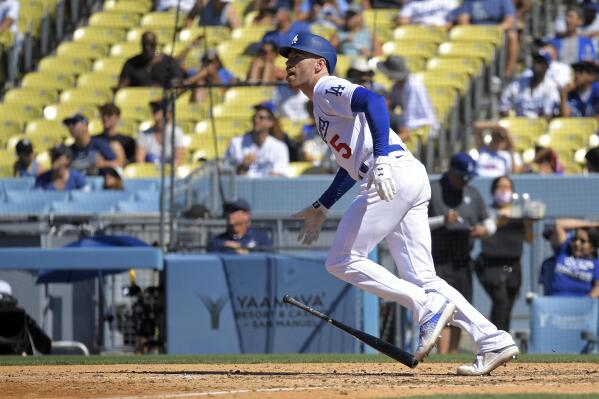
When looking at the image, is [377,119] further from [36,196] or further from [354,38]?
[354,38]

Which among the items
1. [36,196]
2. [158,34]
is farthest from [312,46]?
[158,34]

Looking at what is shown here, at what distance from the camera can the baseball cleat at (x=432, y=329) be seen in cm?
773

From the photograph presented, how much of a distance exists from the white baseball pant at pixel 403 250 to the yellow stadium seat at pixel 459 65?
28.3 feet

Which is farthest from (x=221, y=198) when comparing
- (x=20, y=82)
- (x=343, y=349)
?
(x=20, y=82)

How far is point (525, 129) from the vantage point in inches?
608

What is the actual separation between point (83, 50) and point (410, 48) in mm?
5040

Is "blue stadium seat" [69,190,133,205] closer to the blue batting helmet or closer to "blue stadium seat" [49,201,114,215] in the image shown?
"blue stadium seat" [49,201,114,215]

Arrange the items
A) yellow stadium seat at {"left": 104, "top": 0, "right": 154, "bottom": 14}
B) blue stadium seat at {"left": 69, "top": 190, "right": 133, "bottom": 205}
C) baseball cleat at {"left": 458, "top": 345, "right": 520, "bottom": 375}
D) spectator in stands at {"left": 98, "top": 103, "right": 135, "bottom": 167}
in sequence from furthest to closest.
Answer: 1. yellow stadium seat at {"left": 104, "top": 0, "right": 154, "bottom": 14}
2. spectator in stands at {"left": 98, "top": 103, "right": 135, "bottom": 167}
3. blue stadium seat at {"left": 69, "top": 190, "right": 133, "bottom": 205}
4. baseball cleat at {"left": 458, "top": 345, "right": 520, "bottom": 375}

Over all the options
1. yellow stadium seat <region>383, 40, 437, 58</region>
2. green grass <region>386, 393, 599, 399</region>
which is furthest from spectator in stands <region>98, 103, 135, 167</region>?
green grass <region>386, 393, 599, 399</region>

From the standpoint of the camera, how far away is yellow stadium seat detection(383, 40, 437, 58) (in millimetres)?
17016

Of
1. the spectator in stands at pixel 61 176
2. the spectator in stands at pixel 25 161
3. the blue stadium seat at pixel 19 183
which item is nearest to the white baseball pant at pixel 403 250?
the spectator in stands at pixel 61 176

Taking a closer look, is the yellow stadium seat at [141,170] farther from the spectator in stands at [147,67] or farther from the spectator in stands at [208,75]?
the spectator in stands at [147,67]

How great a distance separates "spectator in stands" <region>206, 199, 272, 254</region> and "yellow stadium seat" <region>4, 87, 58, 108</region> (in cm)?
663

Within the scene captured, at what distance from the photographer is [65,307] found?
1321cm
